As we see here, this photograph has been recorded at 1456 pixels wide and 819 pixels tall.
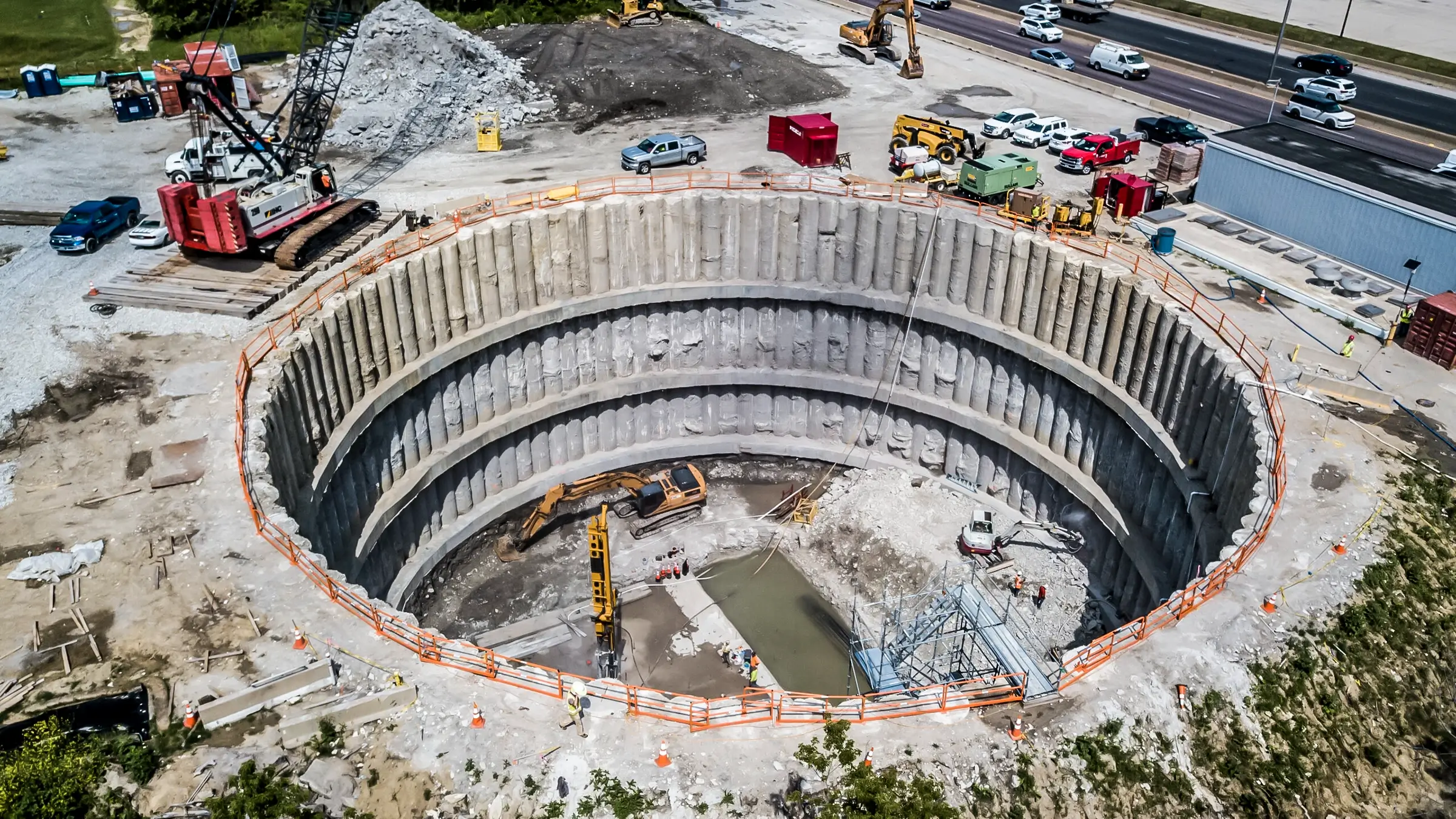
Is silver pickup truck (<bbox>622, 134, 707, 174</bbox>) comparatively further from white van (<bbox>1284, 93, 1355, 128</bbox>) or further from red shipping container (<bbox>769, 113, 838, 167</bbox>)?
white van (<bbox>1284, 93, 1355, 128</bbox>)

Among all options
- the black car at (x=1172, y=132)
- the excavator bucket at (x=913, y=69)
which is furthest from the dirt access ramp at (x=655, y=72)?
the black car at (x=1172, y=132)

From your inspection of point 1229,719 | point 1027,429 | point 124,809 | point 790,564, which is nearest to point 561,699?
point 124,809

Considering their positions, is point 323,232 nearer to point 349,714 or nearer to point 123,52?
point 349,714

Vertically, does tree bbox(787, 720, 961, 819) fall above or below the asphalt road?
below

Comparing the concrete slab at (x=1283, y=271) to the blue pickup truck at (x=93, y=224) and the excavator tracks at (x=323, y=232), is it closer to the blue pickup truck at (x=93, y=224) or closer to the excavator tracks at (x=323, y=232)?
the excavator tracks at (x=323, y=232)

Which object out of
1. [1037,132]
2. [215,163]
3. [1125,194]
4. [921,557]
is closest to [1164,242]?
[1125,194]

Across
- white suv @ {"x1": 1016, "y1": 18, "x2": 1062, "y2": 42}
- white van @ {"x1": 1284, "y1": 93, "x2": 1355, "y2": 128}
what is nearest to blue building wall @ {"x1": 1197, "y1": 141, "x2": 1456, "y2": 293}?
Answer: white van @ {"x1": 1284, "y1": 93, "x2": 1355, "y2": 128}
